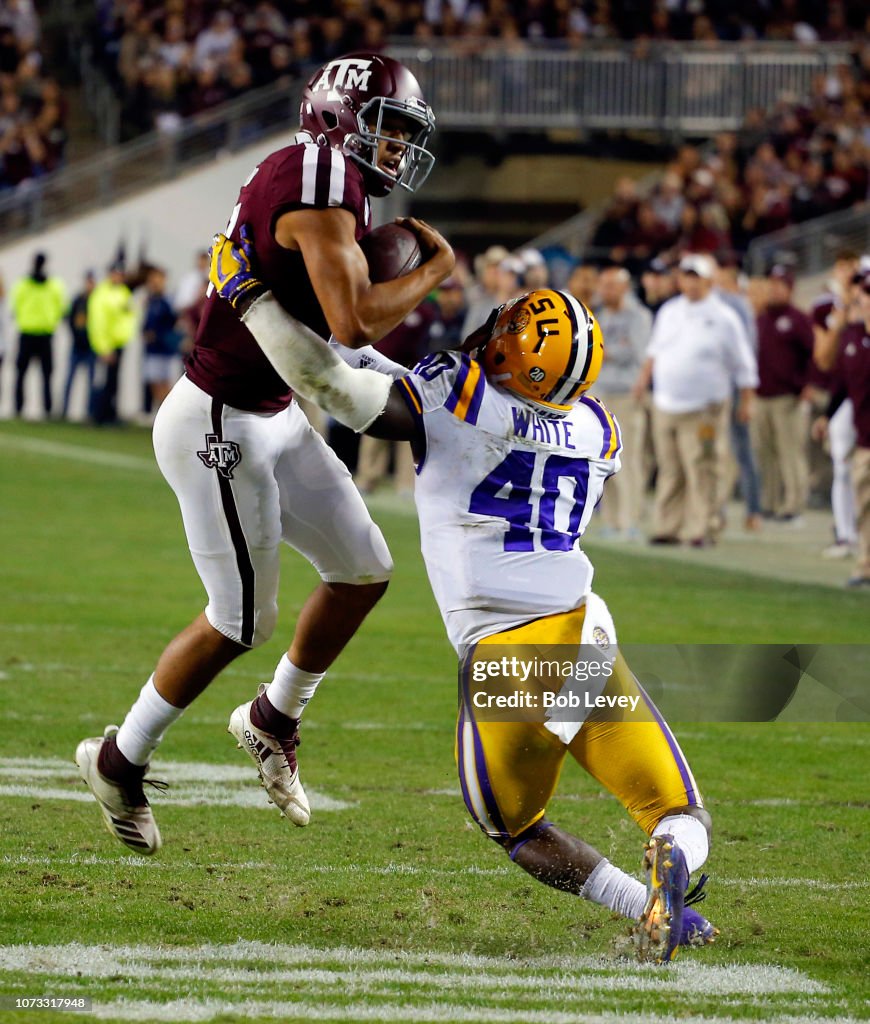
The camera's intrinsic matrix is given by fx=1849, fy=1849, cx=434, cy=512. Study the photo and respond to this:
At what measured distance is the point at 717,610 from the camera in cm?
965

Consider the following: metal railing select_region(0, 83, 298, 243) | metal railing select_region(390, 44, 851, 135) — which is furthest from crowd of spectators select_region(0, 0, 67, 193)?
metal railing select_region(390, 44, 851, 135)

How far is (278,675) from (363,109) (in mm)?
1567

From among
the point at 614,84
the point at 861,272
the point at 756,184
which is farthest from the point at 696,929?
the point at 614,84

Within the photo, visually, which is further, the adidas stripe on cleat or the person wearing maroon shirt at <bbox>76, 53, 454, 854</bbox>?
the person wearing maroon shirt at <bbox>76, 53, 454, 854</bbox>

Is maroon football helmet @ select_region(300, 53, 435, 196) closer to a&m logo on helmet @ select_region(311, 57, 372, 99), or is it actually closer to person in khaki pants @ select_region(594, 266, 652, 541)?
a&m logo on helmet @ select_region(311, 57, 372, 99)

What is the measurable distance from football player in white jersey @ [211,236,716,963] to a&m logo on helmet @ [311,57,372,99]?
57 cm

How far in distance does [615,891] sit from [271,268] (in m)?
1.65

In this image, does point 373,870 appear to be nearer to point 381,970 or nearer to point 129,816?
point 129,816

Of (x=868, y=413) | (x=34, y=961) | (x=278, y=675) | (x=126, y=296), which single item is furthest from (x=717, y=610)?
(x=126, y=296)

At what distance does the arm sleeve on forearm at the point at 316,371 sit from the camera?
13.5 feet

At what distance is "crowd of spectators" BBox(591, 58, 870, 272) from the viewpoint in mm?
19297

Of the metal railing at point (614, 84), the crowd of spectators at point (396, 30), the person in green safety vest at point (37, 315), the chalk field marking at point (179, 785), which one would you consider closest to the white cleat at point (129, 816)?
the chalk field marking at point (179, 785)

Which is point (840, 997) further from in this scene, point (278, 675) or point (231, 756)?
point (231, 756)

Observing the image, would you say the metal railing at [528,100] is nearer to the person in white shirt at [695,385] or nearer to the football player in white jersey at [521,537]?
the person in white shirt at [695,385]
